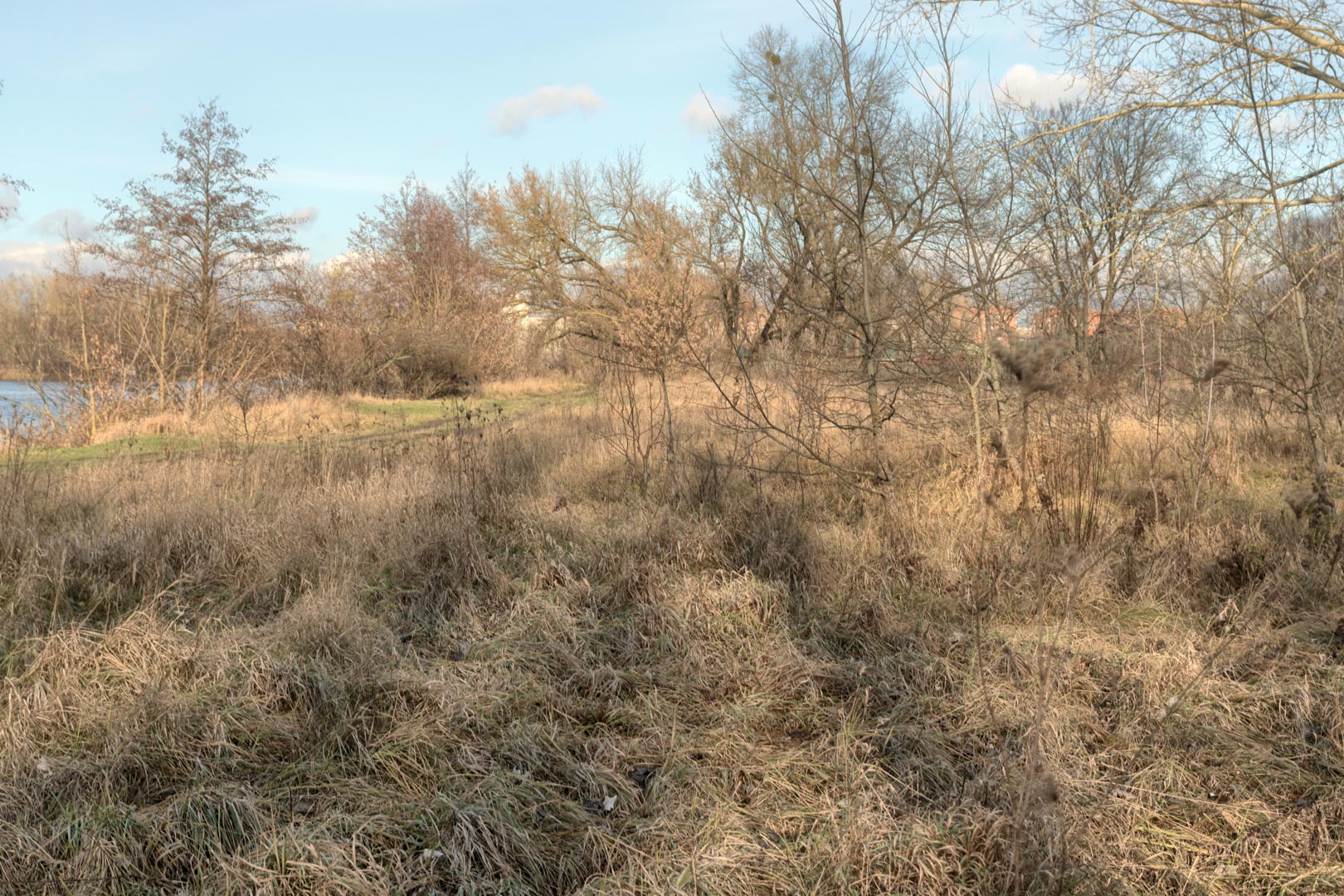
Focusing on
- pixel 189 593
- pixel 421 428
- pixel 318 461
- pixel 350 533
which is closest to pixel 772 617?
pixel 350 533

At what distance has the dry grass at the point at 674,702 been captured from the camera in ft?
7.79

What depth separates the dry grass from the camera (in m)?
2.37

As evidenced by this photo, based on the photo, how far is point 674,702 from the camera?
3393mm

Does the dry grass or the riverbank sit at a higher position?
the riverbank

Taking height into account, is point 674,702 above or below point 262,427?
below

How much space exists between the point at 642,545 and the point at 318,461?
4.54 meters

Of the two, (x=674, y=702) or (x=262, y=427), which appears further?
(x=262, y=427)

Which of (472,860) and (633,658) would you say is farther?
(633,658)

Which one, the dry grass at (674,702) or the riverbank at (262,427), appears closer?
the dry grass at (674,702)

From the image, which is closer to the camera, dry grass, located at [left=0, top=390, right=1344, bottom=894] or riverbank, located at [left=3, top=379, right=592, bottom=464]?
dry grass, located at [left=0, top=390, right=1344, bottom=894]

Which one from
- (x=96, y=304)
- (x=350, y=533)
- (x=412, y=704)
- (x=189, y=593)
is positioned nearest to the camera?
(x=412, y=704)

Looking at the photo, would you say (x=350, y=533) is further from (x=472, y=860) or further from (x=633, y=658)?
(x=472, y=860)

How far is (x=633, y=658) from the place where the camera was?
146 inches

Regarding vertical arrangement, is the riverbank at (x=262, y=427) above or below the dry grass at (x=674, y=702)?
above
